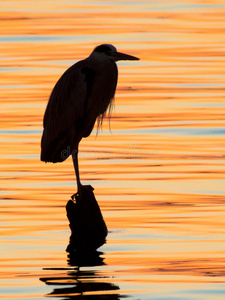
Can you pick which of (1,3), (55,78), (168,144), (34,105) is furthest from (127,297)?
(1,3)

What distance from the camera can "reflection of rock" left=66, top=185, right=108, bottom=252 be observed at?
41.0 feet

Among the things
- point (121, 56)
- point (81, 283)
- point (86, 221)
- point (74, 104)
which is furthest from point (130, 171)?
point (81, 283)

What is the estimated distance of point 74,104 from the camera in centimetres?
1361

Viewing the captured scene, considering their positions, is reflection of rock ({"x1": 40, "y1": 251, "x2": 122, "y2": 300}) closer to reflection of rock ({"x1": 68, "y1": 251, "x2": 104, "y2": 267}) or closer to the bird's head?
reflection of rock ({"x1": 68, "y1": 251, "x2": 104, "y2": 267})

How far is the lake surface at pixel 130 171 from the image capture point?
38.7ft

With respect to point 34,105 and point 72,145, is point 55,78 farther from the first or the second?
point 72,145

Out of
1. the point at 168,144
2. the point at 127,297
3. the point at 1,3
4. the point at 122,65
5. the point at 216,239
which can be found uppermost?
the point at 1,3

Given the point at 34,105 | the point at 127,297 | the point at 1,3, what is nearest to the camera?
the point at 127,297

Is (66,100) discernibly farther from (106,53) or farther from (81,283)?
(81,283)

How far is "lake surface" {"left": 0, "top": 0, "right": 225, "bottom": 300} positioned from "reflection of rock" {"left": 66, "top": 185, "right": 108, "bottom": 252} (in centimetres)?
18

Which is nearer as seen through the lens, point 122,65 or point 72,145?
point 72,145

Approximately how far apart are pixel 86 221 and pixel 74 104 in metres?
1.68

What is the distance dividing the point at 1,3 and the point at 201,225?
24.9 m

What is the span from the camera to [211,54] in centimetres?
2605
